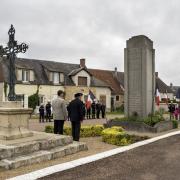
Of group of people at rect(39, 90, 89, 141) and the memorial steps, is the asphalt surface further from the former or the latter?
group of people at rect(39, 90, 89, 141)

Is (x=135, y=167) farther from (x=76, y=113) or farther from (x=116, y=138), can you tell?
(x=76, y=113)

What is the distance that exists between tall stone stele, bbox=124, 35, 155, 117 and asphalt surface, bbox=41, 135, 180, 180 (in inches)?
288

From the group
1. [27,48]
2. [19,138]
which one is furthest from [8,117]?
[27,48]

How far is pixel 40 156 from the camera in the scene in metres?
10.0

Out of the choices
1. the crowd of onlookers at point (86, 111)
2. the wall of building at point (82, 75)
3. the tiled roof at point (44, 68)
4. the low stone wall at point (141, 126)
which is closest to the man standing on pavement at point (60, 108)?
the low stone wall at point (141, 126)

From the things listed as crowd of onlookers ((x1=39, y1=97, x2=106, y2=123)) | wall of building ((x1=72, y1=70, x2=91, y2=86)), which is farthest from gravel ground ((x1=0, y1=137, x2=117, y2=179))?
wall of building ((x1=72, y1=70, x2=91, y2=86))

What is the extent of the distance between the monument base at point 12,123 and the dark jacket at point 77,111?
208 centimetres

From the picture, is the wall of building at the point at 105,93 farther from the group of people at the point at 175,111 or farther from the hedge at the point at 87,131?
the hedge at the point at 87,131

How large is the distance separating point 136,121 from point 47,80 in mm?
28076

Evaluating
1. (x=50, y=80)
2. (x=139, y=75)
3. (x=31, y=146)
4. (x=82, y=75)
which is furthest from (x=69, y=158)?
(x=82, y=75)

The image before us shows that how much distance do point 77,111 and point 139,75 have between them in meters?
7.44

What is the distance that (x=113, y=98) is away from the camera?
55844 millimetres

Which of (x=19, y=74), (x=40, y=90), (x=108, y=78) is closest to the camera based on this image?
(x=19, y=74)

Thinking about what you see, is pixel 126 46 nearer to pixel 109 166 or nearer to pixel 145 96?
pixel 145 96
